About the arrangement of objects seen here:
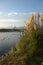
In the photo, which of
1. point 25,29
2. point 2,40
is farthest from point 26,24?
point 2,40

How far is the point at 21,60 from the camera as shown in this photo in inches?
116

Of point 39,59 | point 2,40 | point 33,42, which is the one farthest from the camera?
point 2,40

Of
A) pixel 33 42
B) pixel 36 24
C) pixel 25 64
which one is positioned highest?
pixel 36 24

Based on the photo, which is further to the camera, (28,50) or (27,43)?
(27,43)

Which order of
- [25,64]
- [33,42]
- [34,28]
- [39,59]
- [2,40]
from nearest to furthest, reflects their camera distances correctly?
[25,64] → [39,59] → [33,42] → [34,28] → [2,40]

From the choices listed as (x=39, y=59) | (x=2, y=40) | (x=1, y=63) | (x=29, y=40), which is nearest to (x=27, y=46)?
(x=29, y=40)

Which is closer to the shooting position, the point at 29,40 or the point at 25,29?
the point at 29,40

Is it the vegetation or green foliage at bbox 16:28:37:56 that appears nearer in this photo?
the vegetation

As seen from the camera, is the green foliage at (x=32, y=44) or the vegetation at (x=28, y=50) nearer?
the vegetation at (x=28, y=50)

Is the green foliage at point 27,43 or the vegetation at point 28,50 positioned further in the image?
the green foliage at point 27,43

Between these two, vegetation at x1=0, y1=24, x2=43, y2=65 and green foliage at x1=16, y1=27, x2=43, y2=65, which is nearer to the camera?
vegetation at x1=0, y1=24, x2=43, y2=65

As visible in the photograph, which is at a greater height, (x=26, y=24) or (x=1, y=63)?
(x=26, y=24)

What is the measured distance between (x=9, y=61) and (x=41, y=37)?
759 millimetres

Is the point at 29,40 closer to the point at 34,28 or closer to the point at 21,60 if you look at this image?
the point at 34,28
